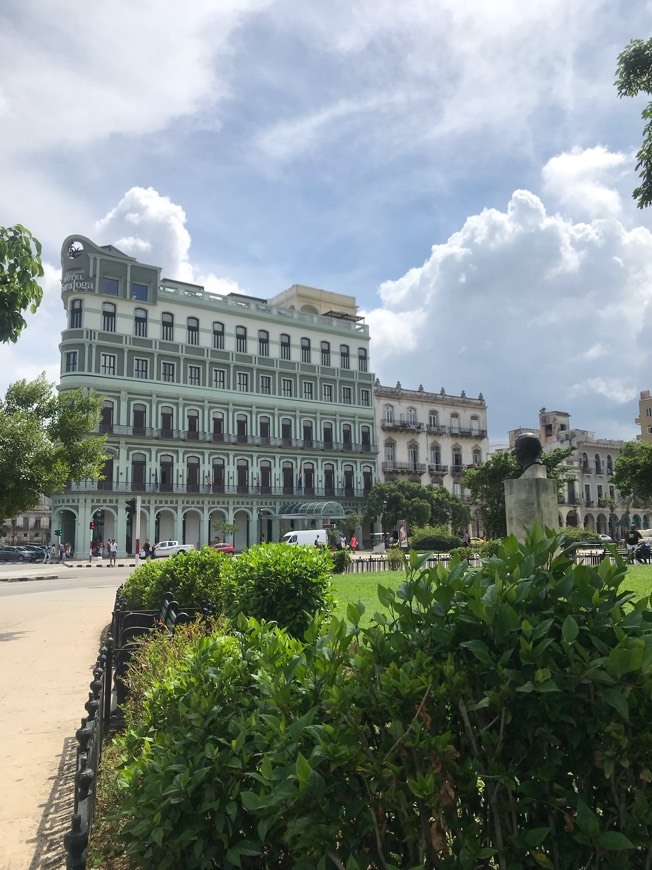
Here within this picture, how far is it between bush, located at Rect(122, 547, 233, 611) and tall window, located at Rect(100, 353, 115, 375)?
3943cm

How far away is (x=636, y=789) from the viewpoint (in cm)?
187

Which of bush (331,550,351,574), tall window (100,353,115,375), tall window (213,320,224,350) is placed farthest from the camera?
tall window (213,320,224,350)

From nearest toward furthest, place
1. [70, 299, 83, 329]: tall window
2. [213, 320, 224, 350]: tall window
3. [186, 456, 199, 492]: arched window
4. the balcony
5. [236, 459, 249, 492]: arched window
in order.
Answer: [70, 299, 83, 329]: tall window → [186, 456, 199, 492]: arched window → [236, 459, 249, 492]: arched window → [213, 320, 224, 350]: tall window → the balcony

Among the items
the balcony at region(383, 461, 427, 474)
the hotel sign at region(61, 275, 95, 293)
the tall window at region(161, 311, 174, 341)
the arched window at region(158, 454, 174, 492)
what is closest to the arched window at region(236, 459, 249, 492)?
the arched window at region(158, 454, 174, 492)

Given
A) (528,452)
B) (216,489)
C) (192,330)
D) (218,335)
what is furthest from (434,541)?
(528,452)

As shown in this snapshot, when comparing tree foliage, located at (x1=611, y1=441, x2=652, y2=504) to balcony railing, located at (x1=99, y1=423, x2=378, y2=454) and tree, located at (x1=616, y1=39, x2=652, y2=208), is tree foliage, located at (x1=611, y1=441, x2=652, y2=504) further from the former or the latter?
balcony railing, located at (x1=99, y1=423, x2=378, y2=454)

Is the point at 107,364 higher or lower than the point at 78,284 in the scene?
lower

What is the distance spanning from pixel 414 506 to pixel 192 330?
21847 mm

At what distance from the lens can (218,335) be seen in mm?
52406

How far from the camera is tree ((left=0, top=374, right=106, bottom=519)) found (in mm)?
13836

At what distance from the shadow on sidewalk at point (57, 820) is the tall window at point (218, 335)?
158 feet

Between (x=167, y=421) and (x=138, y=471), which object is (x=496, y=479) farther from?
(x=138, y=471)

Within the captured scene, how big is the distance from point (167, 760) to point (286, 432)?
2069 inches

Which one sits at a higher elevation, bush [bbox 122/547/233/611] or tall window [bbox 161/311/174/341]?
tall window [bbox 161/311/174/341]
